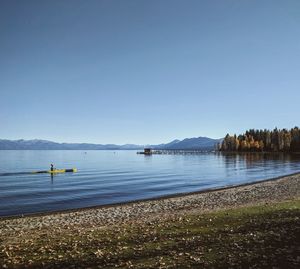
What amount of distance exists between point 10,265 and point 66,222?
49.4ft

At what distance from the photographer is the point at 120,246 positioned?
16.4 m

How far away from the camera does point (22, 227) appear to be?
2680cm

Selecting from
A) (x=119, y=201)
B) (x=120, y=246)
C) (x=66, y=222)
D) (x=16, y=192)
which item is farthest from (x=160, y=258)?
(x=16, y=192)

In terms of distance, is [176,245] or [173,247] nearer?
[173,247]

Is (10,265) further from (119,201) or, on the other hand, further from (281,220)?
(119,201)

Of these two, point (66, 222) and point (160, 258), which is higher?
point (160, 258)

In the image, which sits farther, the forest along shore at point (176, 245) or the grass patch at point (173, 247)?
the forest along shore at point (176, 245)

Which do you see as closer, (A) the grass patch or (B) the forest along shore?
(A) the grass patch

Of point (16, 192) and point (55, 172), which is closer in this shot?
point (16, 192)

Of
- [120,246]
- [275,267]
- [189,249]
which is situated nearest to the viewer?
[275,267]

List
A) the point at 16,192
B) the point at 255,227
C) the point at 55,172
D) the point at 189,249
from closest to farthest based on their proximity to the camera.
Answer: the point at 189,249
the point at 255,227
the point at 16,192
the point at 55,172

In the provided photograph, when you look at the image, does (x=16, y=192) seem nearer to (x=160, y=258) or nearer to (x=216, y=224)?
(x=216, y=224)

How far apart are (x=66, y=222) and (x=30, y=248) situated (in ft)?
39.2

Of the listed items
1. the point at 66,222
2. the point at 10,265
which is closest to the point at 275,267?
the point at 10,265
